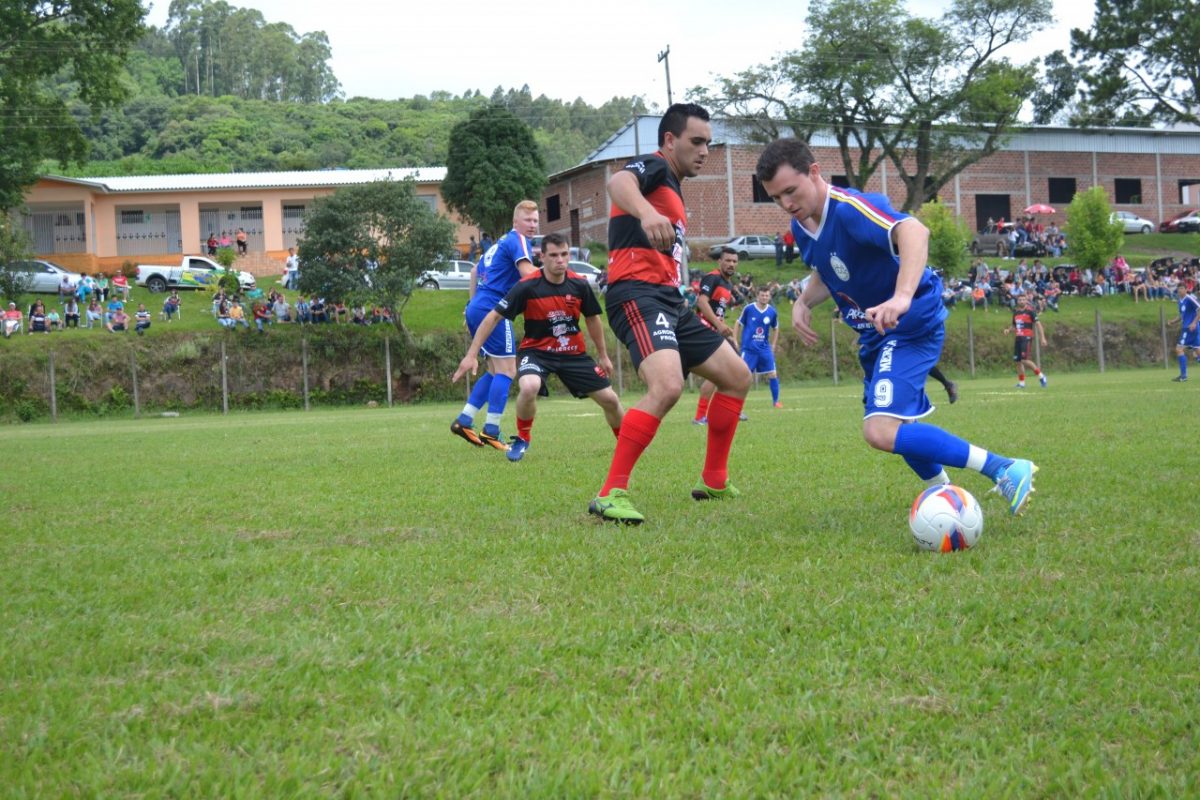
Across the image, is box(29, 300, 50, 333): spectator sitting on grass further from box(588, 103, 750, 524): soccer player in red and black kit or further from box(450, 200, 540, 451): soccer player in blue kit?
box(588, 103, 750, 524): soccer player in red and black kit

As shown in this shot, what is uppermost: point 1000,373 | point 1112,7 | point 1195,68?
point 1112,7

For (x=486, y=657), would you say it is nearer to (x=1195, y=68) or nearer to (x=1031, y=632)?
(x=1031, y=632)

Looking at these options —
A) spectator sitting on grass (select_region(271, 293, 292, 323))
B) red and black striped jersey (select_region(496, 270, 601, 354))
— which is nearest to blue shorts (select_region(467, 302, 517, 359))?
red and black striped jersey (select_region(496, 270, 601, 354))

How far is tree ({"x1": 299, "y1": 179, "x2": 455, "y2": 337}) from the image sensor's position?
3331cm

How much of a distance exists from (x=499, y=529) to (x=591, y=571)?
1272 millimetres

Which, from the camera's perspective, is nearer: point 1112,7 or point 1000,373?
point 1000,373

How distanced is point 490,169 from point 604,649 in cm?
4863

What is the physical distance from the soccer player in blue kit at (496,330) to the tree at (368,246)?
901 inches

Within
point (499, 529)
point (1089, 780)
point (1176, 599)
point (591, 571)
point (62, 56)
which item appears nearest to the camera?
point (1089, 780)

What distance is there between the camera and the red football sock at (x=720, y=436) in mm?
6477

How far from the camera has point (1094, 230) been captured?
45156 mm

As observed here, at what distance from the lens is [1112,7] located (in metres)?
63.1

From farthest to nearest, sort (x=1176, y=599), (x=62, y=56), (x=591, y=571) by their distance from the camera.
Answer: (x=62, y=56)
(x=591, y=571)
(x=1176, y=599)

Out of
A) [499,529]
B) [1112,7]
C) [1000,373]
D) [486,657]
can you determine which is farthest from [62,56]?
[1112,7]
